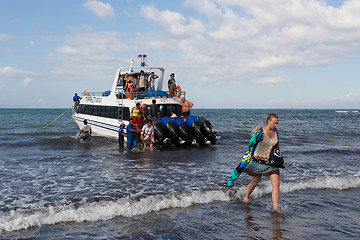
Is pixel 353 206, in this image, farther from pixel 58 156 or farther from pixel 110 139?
pixel 110 139

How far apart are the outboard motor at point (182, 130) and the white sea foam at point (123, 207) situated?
22.7 ft

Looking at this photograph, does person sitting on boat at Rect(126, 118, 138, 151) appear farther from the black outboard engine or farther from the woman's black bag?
the woman's black bag

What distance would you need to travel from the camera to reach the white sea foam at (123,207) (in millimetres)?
5414

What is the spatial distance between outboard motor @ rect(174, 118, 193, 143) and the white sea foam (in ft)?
22.7

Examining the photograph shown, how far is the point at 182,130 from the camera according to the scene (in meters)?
14.6

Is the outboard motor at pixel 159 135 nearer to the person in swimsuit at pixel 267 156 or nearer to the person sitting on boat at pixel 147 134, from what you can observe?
the person sitting on boat at pixel 147 134

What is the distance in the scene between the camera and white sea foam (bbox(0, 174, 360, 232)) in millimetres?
5414

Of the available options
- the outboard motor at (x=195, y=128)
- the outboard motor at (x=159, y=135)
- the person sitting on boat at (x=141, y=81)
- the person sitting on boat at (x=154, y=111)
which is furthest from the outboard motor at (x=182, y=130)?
the person sitting on boat at (x=141, y=81)

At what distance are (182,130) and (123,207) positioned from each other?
8.69m

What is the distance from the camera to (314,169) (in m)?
10.4

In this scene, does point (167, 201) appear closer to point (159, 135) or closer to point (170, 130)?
point (159, 135)

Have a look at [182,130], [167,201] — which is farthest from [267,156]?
[182,130]

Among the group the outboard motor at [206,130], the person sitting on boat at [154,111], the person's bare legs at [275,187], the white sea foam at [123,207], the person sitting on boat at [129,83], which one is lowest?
the white sea foam at [123,207]

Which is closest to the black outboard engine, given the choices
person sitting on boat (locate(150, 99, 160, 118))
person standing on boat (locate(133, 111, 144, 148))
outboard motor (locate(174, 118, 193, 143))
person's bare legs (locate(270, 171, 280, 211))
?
outboard motor (locate(174, 118, 193, 143))
